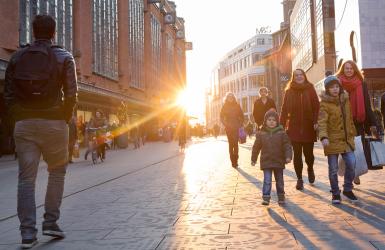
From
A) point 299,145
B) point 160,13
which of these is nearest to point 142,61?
point 160,13

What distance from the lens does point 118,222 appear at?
497cm

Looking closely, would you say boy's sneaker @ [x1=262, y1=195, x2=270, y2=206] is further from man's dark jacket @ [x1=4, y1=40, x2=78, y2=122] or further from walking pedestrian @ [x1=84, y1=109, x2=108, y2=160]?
walking pedestrian @ [x1=84, y1=109, x2=108, y2=160]

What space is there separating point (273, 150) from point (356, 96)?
57.1 inches

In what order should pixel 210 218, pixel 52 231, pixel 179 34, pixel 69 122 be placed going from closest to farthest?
pixel 52 231, pixel 210 218, pixel 69 122, pixel 179 34

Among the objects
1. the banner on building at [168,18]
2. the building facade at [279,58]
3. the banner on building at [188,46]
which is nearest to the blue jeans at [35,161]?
the banner on building at [168,18]

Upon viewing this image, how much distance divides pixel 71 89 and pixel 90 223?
153 centimetres

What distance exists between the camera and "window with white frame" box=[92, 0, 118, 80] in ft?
106

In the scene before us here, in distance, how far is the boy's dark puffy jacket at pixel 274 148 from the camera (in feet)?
19.6

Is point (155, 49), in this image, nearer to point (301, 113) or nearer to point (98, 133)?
point (98, 133)

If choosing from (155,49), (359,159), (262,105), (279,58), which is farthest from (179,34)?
(359,159)

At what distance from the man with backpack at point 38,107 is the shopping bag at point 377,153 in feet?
13.8

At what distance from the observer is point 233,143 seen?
1130 centimetres

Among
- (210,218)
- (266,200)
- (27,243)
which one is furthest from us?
(266,200)

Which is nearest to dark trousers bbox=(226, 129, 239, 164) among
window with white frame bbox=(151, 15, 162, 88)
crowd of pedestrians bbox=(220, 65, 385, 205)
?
crowd of pedestrians bbox=(220, 65, 385, 205)
